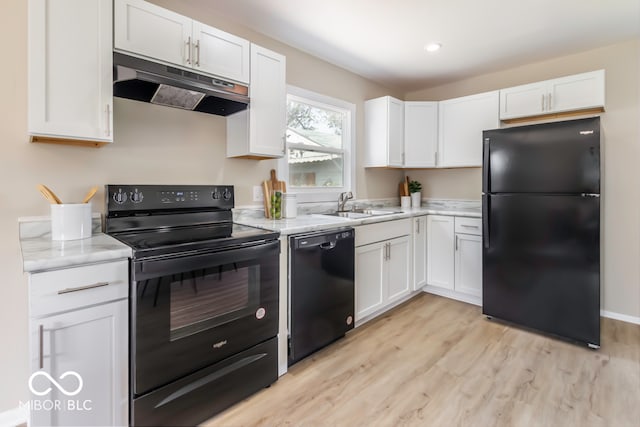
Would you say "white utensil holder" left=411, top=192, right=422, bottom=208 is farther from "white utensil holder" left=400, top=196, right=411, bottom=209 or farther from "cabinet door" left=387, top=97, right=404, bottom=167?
"cabinet door" left=387, top=97, right=404, bottom=167

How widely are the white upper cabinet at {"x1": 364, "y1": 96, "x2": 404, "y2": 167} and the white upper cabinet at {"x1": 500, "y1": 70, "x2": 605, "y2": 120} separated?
3.32 ft

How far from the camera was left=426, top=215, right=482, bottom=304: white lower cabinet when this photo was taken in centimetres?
314

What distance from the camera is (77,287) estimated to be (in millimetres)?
1276

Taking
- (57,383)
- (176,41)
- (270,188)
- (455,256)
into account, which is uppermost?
(176,41)

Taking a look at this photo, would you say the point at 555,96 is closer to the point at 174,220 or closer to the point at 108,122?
the point at 174,220

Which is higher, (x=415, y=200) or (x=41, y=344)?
(x=415, y=200)

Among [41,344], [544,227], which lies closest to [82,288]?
[41,344]

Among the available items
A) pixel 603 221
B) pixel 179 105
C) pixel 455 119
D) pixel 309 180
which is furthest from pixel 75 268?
pixel 603 221

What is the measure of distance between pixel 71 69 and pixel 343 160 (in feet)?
7.91

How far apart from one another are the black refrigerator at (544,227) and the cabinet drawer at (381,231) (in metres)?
0.69

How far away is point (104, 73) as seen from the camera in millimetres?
1597

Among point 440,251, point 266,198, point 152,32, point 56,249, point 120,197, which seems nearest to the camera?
point 56,249

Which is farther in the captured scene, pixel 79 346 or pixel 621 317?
pixel 621 317

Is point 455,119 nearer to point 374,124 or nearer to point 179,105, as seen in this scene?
point 374,124
